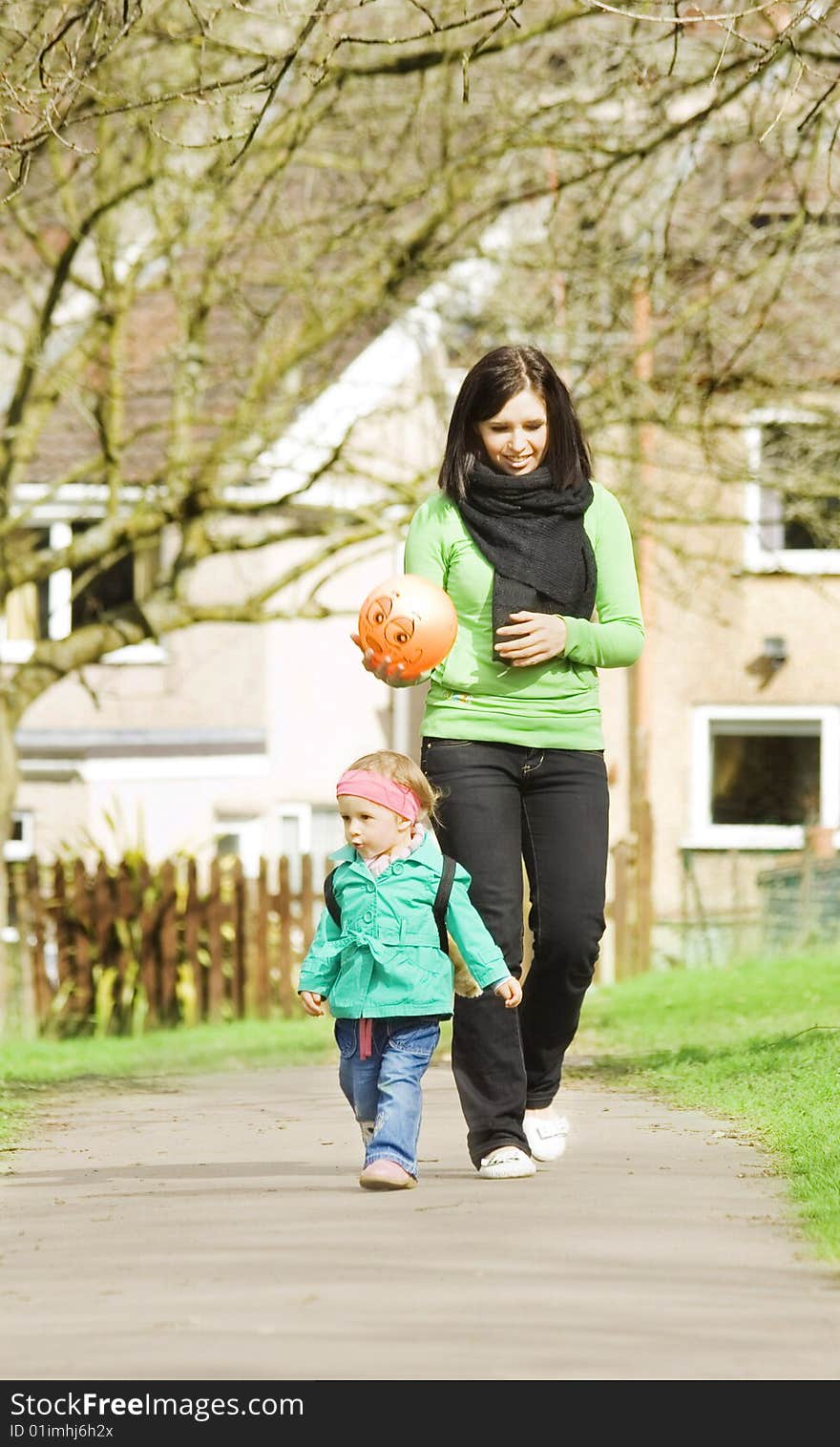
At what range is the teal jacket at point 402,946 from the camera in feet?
16.7

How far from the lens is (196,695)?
71.0ft

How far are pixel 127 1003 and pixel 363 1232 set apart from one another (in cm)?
1143

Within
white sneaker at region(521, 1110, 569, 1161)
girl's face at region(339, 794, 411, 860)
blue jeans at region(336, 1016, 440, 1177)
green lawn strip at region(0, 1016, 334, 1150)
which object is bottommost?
green lawn strip at region(0, 1016, 334, 1150)

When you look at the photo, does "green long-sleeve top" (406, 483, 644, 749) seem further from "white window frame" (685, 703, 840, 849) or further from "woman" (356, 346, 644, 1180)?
"white window frame" (685, 703, 840, 849)

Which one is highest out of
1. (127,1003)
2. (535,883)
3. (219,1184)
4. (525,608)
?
(525,608)

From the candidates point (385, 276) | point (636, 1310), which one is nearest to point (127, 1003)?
point (385, 276)

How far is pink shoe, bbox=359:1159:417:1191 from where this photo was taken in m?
5.08

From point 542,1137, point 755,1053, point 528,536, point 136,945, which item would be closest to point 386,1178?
point 542,1137

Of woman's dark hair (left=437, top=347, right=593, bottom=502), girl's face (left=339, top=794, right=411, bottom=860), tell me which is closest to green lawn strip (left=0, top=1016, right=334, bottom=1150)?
girl's face (left=339, top=794, right=411, bottom=860)

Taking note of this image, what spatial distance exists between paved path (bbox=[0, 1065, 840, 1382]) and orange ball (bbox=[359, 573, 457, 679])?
1279mm

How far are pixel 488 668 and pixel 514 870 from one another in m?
0.50

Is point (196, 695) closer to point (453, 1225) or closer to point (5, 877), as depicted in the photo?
point (5, 877)

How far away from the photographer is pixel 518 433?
524 cm

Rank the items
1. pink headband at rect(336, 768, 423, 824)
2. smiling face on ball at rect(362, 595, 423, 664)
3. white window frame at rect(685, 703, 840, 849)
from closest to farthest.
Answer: smiling face on ball at rect(362, 595, 423, 664), pink headband at rect(336, 768, 423, 824), white window frame at rect(685, 703, 840, 849)
